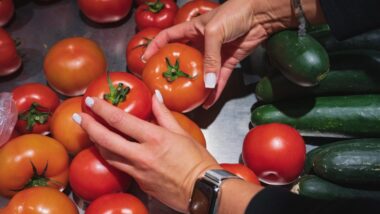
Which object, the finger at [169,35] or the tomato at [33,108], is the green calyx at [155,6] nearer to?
the finger at [169,35]

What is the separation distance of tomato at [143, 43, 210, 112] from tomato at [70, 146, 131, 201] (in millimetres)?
240

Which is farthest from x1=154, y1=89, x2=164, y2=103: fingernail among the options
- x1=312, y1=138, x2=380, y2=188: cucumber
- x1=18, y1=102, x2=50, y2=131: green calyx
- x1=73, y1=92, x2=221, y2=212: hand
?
x1=312, y1=138, x2=380, y2=188: cucumber

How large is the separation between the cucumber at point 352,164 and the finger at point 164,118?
1.28ft

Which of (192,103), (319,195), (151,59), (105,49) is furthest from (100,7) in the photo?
(319,195)

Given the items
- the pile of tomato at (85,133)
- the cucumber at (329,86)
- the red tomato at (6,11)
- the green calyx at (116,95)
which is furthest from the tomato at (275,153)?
the red tomato at (6,11)

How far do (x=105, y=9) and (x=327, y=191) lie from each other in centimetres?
90

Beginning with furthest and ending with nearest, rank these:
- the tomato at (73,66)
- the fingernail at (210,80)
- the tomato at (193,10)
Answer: the tomato at (193,10), the tomato at (73,66), the fingernail at (210,80)

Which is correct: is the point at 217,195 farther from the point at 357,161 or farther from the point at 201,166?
the point at 357,161

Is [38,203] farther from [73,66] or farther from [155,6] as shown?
[155,6]

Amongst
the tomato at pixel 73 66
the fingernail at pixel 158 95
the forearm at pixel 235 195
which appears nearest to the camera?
the forearm at pixel 235 195

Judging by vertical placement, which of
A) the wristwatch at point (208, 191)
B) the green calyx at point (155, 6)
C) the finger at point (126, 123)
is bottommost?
the wristwatch at point (208, 191)

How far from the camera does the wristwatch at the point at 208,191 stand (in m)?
0.87

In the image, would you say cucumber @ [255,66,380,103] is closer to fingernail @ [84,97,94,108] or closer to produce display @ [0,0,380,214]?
produce display @ [0,0,380,214]

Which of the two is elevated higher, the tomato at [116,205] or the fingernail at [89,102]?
the fingernail at [89,102]
